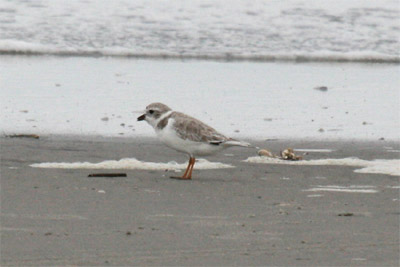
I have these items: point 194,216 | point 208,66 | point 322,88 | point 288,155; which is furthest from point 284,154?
point 208,66

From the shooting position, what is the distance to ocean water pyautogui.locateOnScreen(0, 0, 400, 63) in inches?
Result: 593

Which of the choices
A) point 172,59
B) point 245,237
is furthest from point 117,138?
point 172,59

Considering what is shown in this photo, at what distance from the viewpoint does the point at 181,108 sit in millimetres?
10609

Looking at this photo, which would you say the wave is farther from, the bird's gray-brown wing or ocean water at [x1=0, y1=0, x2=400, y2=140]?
the bird's gray-brown wing

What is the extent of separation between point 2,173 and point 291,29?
1041cm

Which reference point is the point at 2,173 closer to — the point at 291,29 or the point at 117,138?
the point at 117,138

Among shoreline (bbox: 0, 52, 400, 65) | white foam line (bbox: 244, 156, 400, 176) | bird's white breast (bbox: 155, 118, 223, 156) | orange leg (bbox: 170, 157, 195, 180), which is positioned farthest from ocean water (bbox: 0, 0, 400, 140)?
orange leg (bbox: 170, 157, 195, 180)

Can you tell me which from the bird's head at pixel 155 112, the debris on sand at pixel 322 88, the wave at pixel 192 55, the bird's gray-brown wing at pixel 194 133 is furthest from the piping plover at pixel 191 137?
the wave at pixel 192 55

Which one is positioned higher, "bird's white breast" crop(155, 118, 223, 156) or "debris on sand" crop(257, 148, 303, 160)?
"bird's white breast" crop(155, 118, 223, 156)

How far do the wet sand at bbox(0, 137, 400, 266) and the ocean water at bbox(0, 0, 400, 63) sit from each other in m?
7.11

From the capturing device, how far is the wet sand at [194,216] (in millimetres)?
4566

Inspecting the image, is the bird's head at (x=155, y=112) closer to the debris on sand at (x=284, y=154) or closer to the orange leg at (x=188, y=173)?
the orange leg at (x=188, y=173)

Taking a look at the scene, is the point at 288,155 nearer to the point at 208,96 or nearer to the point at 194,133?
the point at 194,133

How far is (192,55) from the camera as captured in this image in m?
14.9
